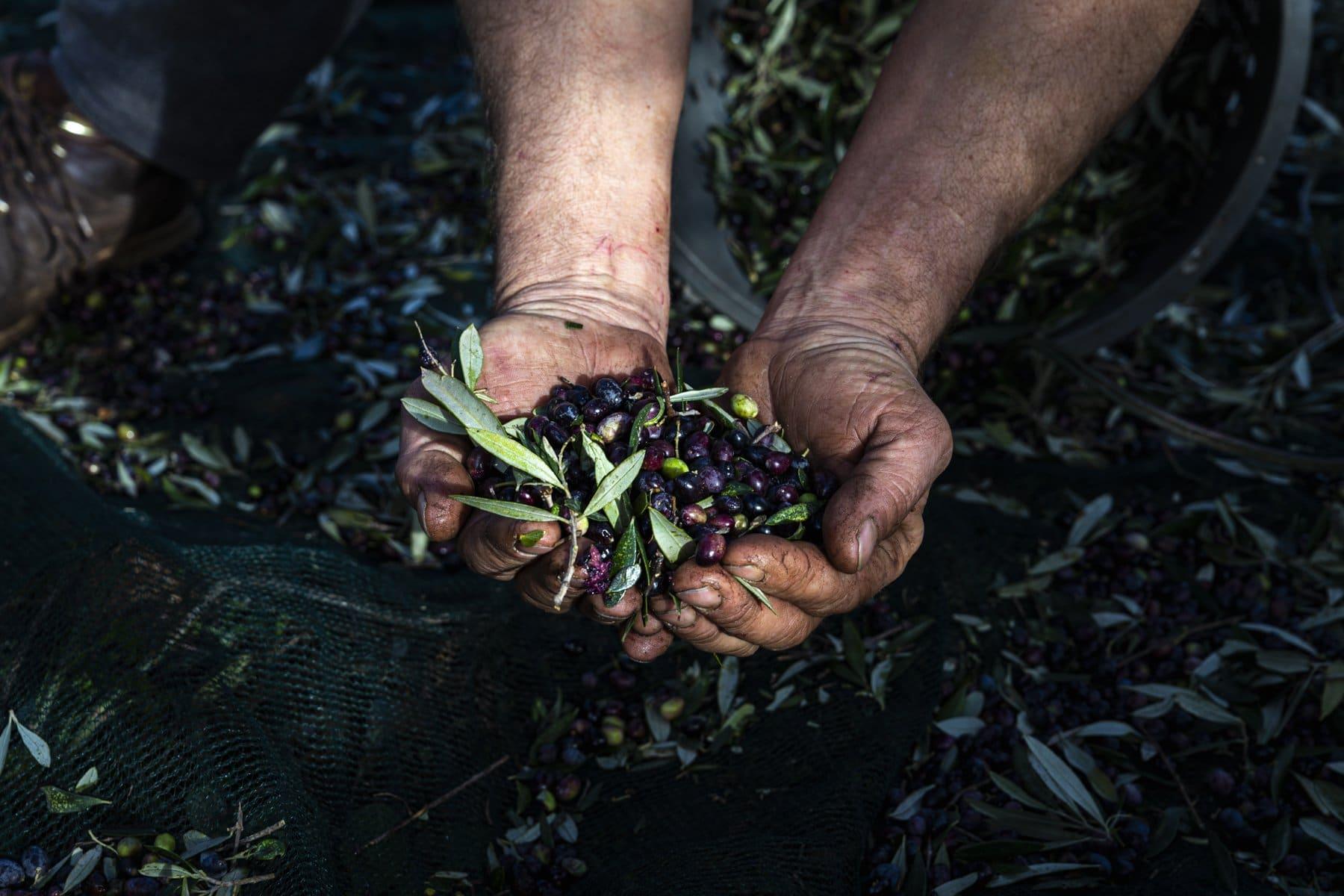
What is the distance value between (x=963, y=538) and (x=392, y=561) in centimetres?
150

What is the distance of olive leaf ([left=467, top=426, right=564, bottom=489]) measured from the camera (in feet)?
5.64

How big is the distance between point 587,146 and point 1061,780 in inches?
69.1

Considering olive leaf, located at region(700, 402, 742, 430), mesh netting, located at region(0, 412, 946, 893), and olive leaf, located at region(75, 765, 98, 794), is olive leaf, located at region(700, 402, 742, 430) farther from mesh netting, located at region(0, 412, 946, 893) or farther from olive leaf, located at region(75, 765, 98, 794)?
olive leaf, located at region(75, 765, 98, 794)

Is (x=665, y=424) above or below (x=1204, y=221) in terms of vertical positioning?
above

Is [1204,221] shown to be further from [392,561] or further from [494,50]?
[392,561]

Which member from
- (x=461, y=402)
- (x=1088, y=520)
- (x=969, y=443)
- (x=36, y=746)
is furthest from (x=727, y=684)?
(x=36, y=746)

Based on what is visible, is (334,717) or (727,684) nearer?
(334,717)

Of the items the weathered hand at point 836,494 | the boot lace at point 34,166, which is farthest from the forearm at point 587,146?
the boot lace at point 34,166

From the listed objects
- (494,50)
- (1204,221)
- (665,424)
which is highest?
(494,50)

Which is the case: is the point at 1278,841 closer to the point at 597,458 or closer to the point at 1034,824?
the point at 1034,824

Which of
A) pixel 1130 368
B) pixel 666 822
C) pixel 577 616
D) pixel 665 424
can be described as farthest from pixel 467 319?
pixel 1130 368

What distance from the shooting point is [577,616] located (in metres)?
2.44

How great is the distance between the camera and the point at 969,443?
3.05 metres

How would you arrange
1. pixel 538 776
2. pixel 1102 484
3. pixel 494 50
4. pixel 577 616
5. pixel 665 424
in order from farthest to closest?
pixel 1102 484
pixel 494 50
pixel 577 616
pixel 538 776
pixel 665 424
